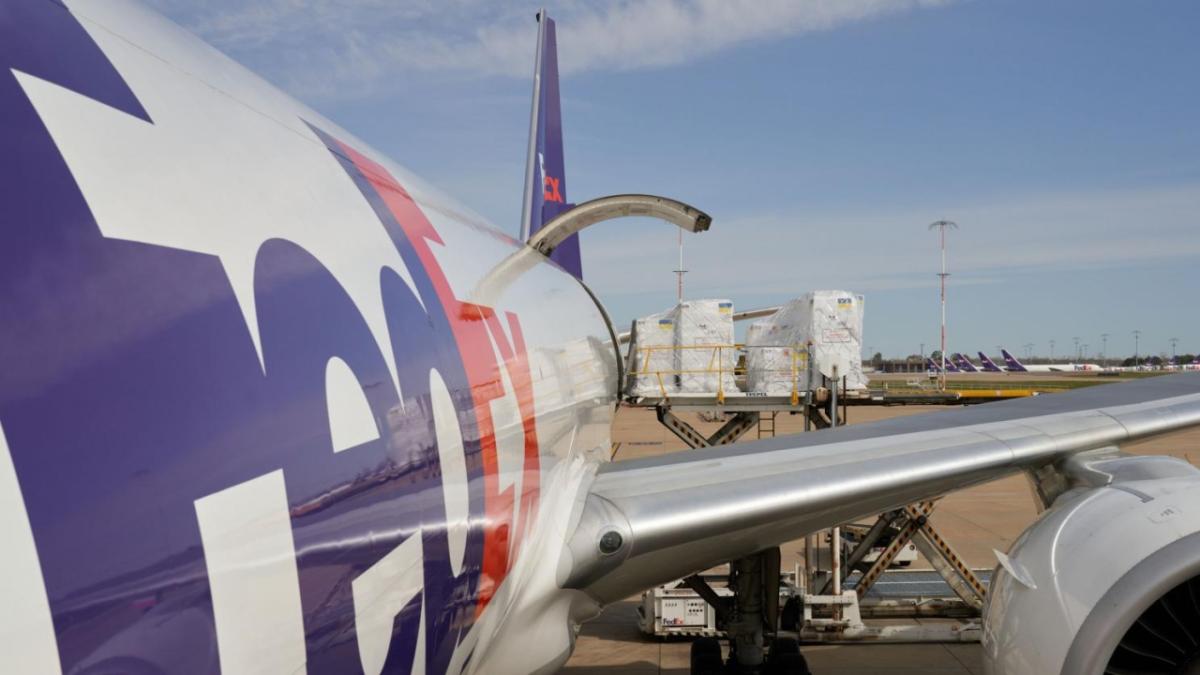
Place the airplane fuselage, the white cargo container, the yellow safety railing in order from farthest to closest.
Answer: the white cargo container → the yellow safety railing → the airplane fuselage

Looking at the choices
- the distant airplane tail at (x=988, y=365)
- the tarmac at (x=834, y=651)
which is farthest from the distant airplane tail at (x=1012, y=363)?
the tarmac at (x=834, y=651)

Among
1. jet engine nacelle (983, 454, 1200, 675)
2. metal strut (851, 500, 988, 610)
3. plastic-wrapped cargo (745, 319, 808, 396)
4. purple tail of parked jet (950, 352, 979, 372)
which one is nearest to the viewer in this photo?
jet engine nacelle (983, 454, 1200, 675)

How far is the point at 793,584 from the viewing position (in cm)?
1126

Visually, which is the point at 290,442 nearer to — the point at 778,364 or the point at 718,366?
the point at 778,364

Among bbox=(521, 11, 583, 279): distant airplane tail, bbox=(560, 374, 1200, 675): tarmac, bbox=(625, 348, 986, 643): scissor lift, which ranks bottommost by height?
bbox=(560, 374, 1200, 675): tarmac

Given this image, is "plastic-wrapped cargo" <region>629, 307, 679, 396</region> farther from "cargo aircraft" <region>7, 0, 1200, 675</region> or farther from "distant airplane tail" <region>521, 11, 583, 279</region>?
"cargo aircraft" <region>7, 0, 1200, 675</region>

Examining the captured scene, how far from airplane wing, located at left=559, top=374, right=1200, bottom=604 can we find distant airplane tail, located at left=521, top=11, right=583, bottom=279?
521 centimetres

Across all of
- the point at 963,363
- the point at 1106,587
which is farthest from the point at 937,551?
the point at 963,363

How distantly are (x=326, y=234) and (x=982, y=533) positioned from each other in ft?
50.6

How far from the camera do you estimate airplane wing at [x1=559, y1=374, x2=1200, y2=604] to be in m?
5.07

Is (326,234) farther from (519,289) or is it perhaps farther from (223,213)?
(519,289)

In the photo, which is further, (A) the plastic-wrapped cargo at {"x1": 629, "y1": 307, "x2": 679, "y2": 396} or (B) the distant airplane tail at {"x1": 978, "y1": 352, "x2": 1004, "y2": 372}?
(B) the distant airplane tail at {"x1": 978, "y1": 352, "x2": 1004, "y2": 372}

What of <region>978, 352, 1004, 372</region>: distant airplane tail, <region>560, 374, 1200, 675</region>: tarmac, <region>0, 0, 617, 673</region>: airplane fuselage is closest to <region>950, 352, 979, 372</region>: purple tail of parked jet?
<region>978, 352, 1004, 372</region>: distant airplane tail

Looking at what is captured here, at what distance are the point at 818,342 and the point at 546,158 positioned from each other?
4.12m
